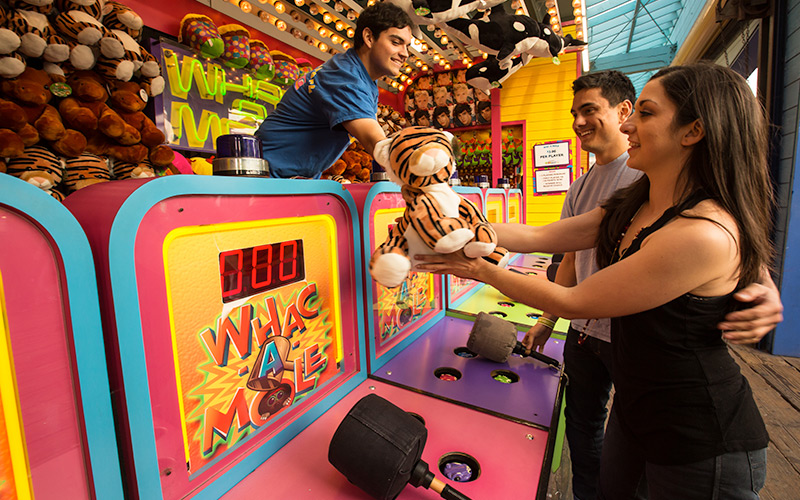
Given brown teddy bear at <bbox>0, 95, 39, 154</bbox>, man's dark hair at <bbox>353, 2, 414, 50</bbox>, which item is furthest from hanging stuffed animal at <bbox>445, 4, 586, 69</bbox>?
brown teddy bear at <bbox>0, 95, 39, 154</bbox>

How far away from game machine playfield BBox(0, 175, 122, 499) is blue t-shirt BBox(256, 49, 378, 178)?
2.53 feet

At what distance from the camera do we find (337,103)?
113cm

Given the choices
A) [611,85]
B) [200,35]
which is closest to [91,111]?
[200,35]

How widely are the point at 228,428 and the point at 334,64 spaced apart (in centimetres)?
106

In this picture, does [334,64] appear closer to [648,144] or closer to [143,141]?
[648,144]

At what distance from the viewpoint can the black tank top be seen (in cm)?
73

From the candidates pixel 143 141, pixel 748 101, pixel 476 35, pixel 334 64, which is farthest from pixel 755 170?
pixel 143 141

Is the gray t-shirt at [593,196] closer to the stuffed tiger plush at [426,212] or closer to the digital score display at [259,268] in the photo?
the stuffed tiger plush at [426,212]

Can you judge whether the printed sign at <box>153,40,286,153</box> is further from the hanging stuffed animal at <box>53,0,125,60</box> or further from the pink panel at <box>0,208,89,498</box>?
the pink panel at <box>0,208,89,498</box>

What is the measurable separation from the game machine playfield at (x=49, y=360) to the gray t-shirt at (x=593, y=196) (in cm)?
119

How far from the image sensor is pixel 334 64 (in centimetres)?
121

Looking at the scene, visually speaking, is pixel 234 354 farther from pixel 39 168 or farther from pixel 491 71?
pixel 491 71

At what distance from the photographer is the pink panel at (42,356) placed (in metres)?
0.45

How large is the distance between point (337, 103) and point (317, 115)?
0.17m
